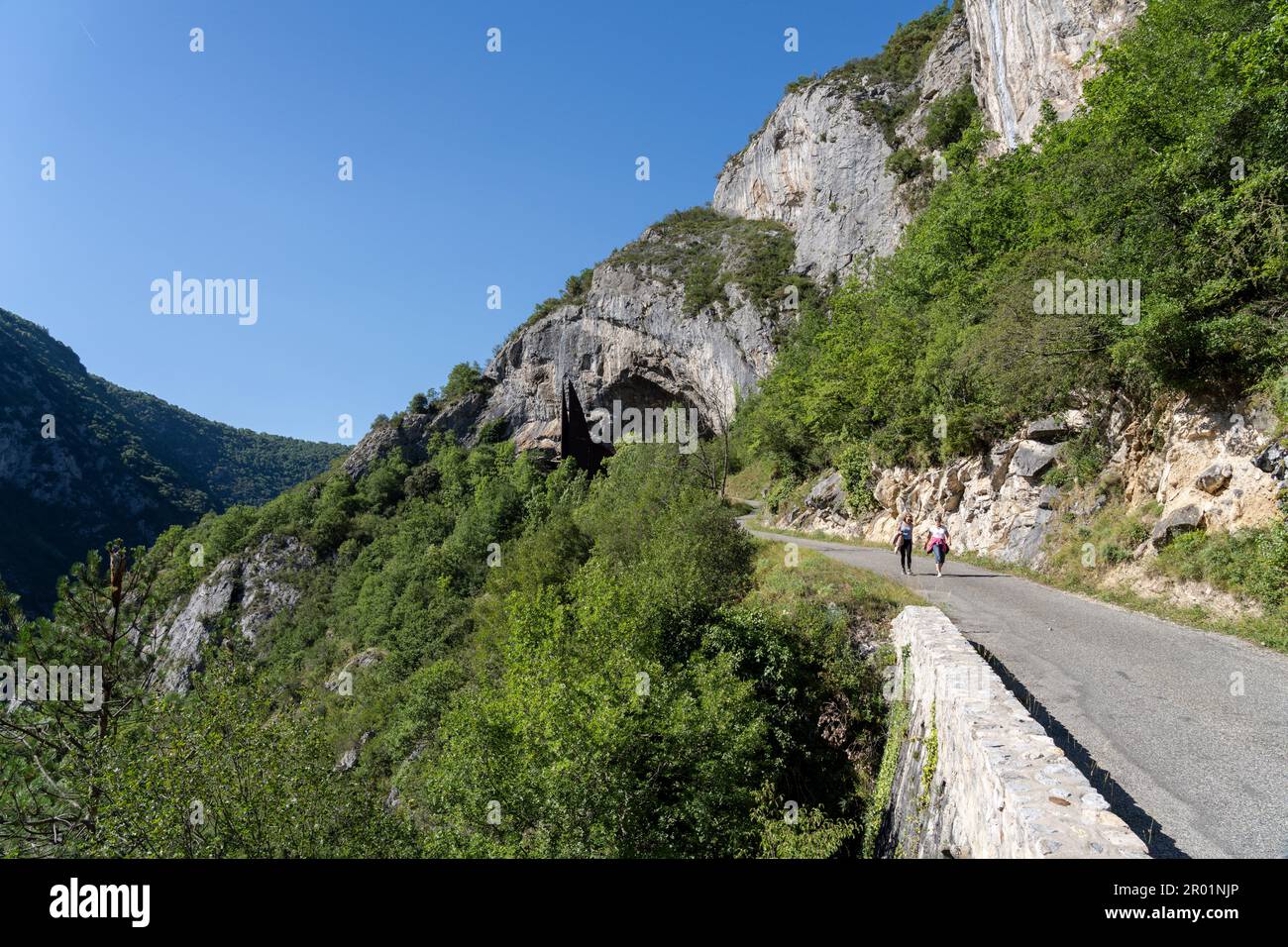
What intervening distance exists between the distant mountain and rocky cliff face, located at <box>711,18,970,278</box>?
90210 mm

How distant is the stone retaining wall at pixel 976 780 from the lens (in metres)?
4.09

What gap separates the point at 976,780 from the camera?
18.1 feet

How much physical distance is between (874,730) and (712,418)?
49.2m

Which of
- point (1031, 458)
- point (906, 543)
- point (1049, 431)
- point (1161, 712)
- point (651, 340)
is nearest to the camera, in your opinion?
point (1161, 712)

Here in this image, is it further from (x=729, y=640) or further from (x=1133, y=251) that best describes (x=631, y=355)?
(x=729, y=640)

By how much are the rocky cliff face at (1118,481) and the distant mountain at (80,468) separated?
9067cm

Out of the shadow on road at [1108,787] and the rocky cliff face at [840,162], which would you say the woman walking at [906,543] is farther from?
the rocky cliff face at [840,162]

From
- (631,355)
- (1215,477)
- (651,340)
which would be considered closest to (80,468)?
(631,355)

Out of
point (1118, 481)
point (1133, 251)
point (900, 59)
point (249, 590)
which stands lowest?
point (249, 590)

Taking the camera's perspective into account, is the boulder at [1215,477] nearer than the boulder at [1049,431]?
Yes

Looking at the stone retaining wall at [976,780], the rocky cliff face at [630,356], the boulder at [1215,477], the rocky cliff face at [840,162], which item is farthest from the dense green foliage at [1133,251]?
Result: the rocky cliff face at [630,356]

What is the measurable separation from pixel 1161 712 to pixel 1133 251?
9.78 m
